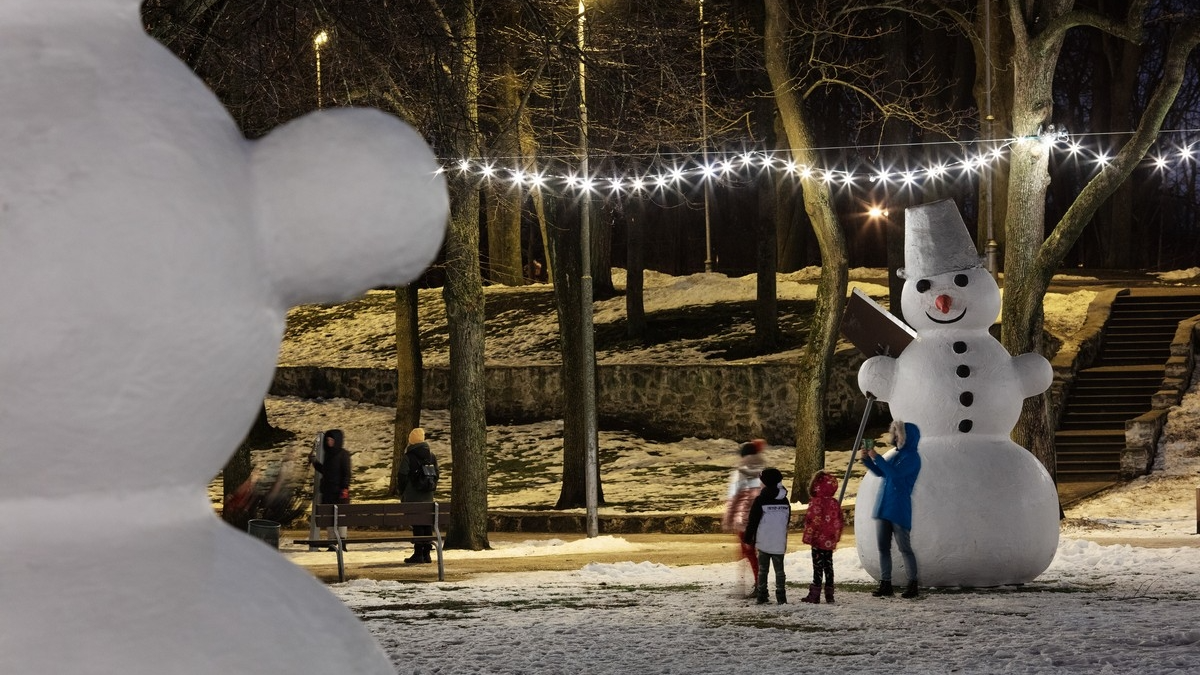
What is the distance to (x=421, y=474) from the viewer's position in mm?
16906

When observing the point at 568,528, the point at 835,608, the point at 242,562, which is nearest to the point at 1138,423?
the point at 568,528

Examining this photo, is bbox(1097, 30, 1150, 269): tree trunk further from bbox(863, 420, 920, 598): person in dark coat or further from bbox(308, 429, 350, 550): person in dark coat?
bbox(863, 420, 920, 598): person in dark coat

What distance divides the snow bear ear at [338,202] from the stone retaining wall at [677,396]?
79.4 ft

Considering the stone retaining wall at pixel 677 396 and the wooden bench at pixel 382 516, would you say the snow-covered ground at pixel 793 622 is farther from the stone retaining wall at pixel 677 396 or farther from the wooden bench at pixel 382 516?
the stone retaining wall at pixel 677 396

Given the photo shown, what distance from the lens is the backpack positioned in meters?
Answer: 16.9

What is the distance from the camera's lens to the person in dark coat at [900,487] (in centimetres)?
1145

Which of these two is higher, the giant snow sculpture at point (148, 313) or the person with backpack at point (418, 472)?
the giant snow sculpture at point (148, 313)

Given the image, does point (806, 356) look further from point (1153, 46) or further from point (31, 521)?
point (1153, 46)

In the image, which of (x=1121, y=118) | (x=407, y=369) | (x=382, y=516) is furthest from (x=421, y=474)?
(x=1121, y=118)

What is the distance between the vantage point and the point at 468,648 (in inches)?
368

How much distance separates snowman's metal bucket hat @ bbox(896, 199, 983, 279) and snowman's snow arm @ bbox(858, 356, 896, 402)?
0.75 meters

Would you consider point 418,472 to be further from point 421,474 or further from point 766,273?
point 766,273

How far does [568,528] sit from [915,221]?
9.67m

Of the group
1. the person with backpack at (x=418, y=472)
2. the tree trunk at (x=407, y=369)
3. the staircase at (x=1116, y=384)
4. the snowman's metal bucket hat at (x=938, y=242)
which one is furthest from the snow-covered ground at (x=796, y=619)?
the tree trunk at (x=407, y=369)
